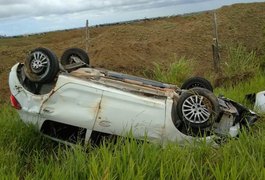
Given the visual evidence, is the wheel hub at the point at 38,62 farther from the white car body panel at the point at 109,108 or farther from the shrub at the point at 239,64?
the shrub at the point at 239,64

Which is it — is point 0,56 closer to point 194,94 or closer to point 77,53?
point 77,53

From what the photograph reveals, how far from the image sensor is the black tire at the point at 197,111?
5133 millimetres

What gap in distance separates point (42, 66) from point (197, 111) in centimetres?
193

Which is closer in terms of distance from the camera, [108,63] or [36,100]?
[36,100]

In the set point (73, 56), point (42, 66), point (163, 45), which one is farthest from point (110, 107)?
point (163, 45)

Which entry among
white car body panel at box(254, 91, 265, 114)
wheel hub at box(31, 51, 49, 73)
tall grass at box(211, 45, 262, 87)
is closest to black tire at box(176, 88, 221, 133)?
wheel hub at box(31, 51, 49, 73)

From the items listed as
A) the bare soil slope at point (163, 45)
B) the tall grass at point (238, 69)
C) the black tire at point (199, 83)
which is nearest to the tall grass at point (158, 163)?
the black tire at point (199, 83)

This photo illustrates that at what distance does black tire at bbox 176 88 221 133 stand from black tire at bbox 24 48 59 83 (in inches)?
61.4

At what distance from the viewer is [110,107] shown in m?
5.18

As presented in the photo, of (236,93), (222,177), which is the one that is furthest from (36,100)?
(236,93)

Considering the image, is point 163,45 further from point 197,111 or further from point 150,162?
point 150,162

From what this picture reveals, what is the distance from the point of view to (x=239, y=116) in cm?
592

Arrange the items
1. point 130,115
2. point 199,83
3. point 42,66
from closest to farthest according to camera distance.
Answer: point 130,115 < point 42,66 < point 199,83

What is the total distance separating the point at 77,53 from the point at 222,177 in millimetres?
3839
